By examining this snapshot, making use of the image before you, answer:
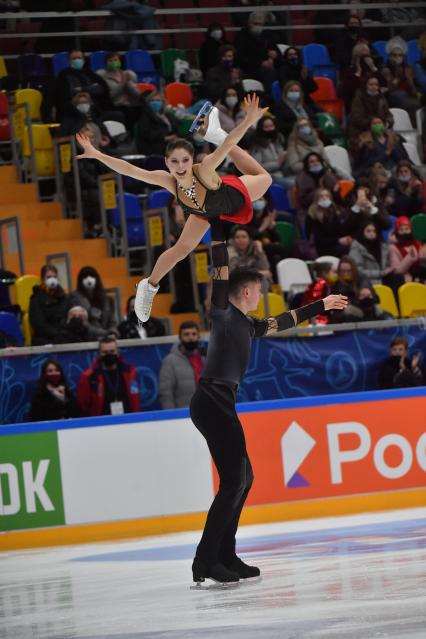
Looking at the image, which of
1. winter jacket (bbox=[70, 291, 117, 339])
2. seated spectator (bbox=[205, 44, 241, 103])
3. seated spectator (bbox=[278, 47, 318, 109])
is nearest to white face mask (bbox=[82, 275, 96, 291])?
winter jacket (bbox=[70, 291, 117, 339])

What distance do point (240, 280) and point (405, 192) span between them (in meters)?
9.78

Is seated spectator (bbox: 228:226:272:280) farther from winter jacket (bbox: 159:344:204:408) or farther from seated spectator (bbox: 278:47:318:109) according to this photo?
seated spectator (bbox: 278:47:318:109)

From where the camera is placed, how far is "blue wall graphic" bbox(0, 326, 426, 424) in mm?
12234

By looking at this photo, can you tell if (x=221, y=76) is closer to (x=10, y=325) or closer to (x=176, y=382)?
(x=10, y=325)

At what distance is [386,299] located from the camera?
46.5 ft

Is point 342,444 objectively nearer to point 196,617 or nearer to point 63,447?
point 63,447

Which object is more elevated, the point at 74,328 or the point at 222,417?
the point at 74,328

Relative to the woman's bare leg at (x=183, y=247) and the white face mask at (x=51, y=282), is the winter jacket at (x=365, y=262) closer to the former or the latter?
the white face mask at (x=51, y=282)

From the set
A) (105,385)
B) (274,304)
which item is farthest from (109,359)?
(274,304)

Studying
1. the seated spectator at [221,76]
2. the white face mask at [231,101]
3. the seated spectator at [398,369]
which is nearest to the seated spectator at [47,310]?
the seated spectator at [398,369]

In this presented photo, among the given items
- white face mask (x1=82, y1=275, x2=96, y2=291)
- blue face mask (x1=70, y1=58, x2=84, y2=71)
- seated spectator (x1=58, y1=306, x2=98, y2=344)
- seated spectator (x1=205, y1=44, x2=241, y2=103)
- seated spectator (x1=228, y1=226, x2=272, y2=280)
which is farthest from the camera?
seated spectator (x1=205, y1=44, x2=241, y2=103)

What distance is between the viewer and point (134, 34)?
1781cm

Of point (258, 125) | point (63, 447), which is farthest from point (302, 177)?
point (63, 447)

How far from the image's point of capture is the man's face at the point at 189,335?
475 inches
